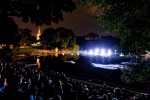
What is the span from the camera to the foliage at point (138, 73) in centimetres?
611

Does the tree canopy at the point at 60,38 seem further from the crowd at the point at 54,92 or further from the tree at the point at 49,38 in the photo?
the crowd at the point at 54,92

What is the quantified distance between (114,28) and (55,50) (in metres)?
108

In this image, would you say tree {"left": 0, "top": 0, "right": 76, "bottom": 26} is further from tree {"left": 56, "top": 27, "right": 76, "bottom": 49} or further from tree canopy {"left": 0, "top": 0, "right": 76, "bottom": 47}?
tree {"left": 56, "top": 27, "right": 76, "bottom": 49}

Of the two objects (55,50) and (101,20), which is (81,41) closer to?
(55,50)

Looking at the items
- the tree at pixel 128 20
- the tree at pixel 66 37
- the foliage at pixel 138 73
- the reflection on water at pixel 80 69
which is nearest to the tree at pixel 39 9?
the tree at pixel 128 20

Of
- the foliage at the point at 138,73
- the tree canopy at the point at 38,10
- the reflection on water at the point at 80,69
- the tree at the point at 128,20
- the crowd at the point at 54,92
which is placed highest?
the tree canopy at the point at 38,10

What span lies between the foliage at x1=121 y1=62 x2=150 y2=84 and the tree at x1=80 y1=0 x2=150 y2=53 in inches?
16.7

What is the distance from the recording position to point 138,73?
6.25 meters

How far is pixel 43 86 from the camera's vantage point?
10.5m

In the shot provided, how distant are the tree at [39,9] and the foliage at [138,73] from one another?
317 cm

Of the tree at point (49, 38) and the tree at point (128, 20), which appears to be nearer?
the tree at point (128, 20)

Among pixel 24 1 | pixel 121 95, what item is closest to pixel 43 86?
pixel 121 95

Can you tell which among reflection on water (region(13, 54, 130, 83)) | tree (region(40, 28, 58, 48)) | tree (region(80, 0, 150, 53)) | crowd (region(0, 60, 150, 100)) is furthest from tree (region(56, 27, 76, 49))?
tree (region(80, 0, 150, 53))

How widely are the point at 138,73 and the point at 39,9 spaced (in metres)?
4.07
